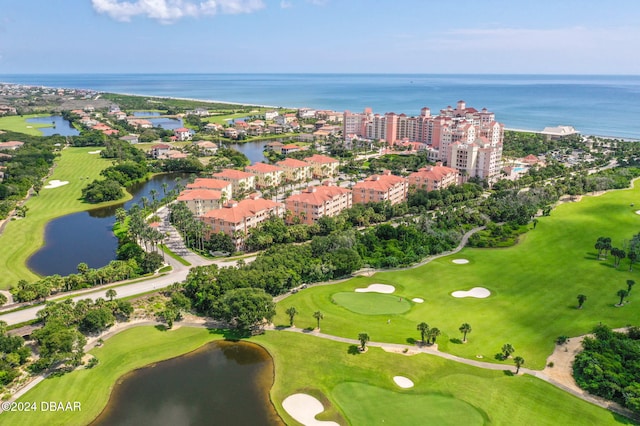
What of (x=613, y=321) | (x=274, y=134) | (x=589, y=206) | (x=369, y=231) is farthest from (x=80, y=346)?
(x=274, y=134)

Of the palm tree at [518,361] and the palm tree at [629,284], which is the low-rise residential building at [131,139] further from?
the palm tree at [629,284]

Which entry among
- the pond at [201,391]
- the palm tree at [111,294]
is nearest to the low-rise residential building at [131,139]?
the palm tree at [111,294]

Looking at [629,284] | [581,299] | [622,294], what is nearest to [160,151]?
[581,299]

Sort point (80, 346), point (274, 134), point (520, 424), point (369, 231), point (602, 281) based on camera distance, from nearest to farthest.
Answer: point (520, 424) < point (80, 346) < point (602, 281) < point (369, 231) < point (274, 134)

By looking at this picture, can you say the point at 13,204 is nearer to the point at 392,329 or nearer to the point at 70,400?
the point at 70,400

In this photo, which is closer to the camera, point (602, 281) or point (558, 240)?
point (602, 281)

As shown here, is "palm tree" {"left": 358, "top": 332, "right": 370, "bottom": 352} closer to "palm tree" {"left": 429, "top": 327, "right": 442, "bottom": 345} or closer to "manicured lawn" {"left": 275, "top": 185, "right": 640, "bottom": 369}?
"manicured lawn" {"left": 275, "top": 185, "right": 640, "bottom": 369}
